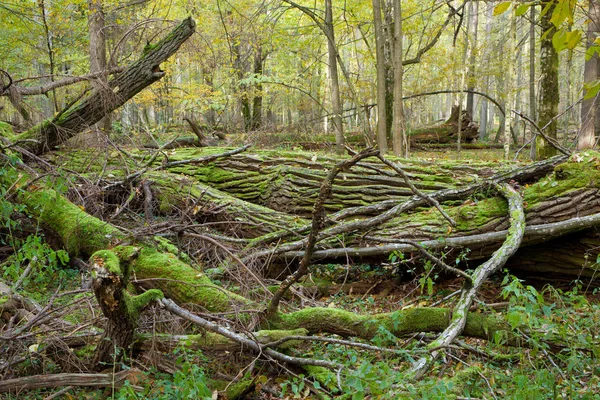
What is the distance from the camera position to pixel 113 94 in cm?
610

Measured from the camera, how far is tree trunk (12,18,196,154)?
6.10 meters

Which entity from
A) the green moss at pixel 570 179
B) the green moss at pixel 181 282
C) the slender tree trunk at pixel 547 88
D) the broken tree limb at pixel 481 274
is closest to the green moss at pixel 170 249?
the green moss at pixel 181 282

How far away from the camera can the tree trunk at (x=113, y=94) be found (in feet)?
20.0

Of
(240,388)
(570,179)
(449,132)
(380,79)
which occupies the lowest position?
(240,388)

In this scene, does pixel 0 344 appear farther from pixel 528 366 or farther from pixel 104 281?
pixel 528 366

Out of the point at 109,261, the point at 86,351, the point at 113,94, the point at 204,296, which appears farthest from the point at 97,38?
the point at 109,261

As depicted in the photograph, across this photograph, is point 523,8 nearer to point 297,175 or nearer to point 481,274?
point 481,274

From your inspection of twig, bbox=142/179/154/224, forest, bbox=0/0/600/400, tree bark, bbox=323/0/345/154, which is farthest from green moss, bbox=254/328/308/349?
tree bark, bbox=323/0/345/154

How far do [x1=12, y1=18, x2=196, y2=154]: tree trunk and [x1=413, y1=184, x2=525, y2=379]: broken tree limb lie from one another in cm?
465

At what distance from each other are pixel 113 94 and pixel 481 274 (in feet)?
17.0

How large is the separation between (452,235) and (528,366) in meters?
1.96

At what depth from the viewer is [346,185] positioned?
634cm

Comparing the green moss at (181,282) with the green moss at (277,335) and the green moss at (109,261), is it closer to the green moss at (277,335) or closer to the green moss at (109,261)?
the green moss at (277,335)

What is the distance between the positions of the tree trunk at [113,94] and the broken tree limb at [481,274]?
4.65m
